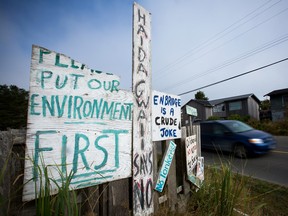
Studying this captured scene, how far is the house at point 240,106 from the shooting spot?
27.5m

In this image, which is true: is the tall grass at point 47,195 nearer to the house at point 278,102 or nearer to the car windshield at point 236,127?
the car windshield at point 236,127

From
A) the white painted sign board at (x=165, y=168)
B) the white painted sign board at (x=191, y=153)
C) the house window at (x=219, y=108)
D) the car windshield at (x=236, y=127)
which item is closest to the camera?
the white painted sign board at (x=165, y=168)

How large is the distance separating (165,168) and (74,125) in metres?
1.32

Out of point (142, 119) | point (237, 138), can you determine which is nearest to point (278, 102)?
point (237, 138)

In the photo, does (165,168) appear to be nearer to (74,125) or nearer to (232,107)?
(74,125)

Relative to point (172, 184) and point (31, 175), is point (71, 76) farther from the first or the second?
point (172, 184)

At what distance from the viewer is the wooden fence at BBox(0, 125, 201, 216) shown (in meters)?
1.02

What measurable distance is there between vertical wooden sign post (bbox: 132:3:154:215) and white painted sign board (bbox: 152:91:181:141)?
0.16m

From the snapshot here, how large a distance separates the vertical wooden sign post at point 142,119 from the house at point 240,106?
29.1m

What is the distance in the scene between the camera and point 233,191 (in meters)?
1.92

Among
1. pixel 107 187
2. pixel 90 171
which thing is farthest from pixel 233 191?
pixel 90 171

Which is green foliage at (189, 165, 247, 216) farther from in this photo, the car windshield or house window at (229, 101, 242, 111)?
house window at (229, 101, 242, 111)

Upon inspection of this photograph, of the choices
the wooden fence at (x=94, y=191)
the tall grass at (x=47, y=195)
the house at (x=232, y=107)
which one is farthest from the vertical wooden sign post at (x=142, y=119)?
the house at (x=232, y=107)

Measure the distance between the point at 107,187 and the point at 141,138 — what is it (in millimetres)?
564
